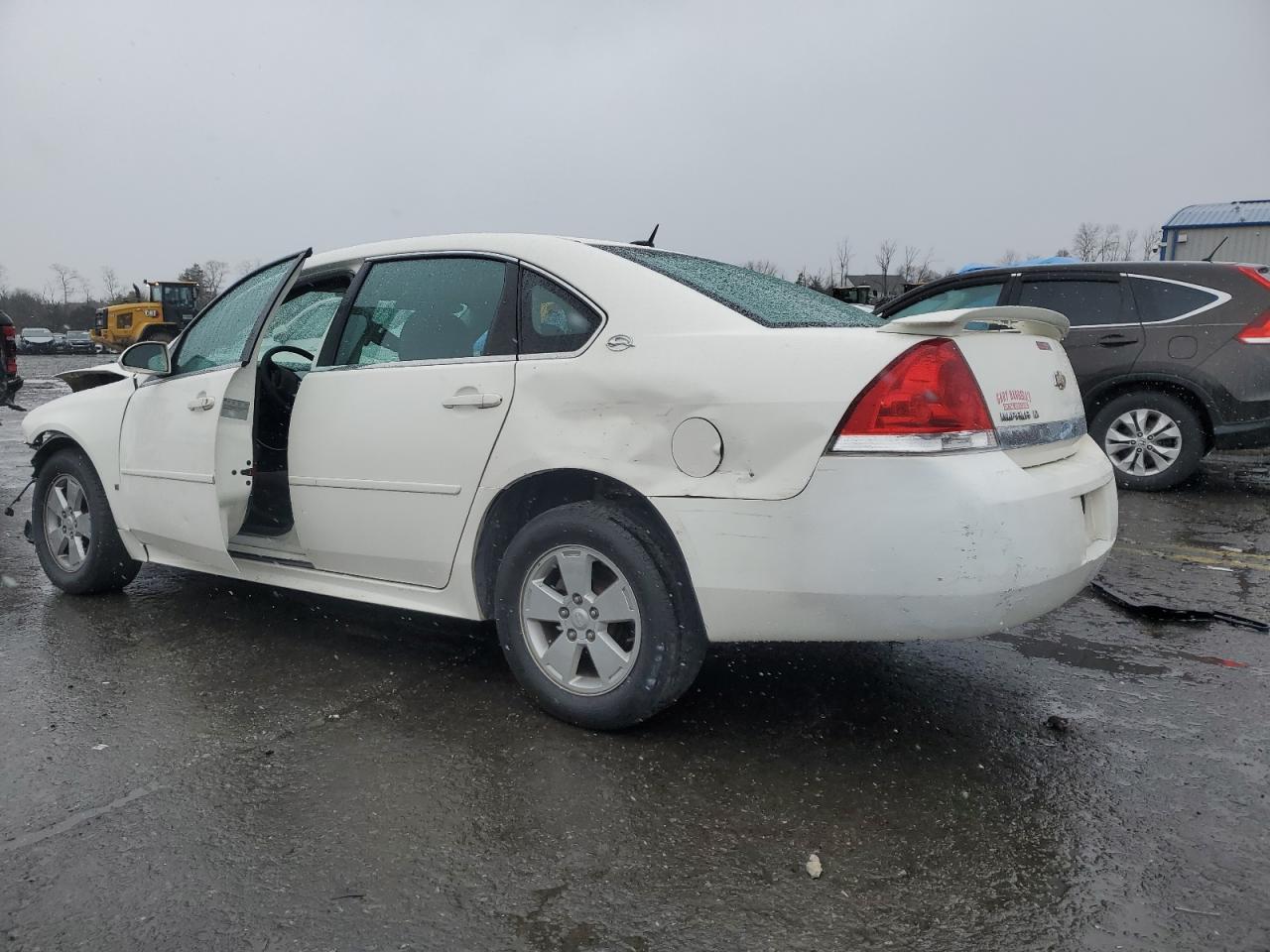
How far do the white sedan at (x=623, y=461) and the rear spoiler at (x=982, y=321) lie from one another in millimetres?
12

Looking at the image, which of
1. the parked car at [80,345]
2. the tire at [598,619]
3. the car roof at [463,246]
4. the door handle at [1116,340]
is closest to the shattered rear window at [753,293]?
the car roof at [463,246]

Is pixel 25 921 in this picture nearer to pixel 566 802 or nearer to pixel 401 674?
pixel 566 802

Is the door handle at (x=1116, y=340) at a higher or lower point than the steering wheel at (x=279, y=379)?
higher

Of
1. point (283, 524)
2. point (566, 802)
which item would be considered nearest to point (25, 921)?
point (566, 802)

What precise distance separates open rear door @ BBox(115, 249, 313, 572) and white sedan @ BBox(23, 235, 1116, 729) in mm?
16

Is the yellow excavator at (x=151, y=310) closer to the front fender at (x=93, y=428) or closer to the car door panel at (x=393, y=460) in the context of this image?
the front fender at (x=93, y=428)

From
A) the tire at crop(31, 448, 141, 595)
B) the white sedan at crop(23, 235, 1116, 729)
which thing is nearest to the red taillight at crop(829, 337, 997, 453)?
the white sedan at crop(23, 235, 1116, 729)

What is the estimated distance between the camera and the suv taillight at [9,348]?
963 cm

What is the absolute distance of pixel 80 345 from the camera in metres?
45.8

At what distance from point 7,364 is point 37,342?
41.2 metres

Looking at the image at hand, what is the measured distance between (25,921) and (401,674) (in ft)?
5.03

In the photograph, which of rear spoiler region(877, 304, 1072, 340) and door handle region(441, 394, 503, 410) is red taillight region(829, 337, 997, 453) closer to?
rear spoiler region(877, 304, 1072, 340)

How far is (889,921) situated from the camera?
198cm

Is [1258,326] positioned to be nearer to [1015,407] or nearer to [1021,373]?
[1021,373]
